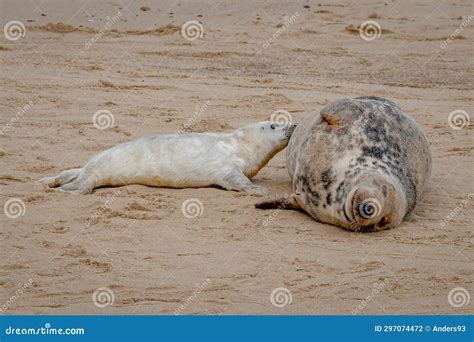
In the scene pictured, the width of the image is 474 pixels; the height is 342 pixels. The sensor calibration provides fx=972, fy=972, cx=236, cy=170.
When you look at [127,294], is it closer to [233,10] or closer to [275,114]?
[275,114]

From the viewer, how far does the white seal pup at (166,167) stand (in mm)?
8180

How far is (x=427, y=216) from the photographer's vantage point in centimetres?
738

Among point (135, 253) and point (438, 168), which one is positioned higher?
point (438, 168)

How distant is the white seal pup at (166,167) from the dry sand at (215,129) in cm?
15

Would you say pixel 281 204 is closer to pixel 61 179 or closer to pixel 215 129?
pixel 61 179

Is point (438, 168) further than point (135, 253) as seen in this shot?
Yes

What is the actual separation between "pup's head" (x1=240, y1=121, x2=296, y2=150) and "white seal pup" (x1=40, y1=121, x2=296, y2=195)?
27 cm

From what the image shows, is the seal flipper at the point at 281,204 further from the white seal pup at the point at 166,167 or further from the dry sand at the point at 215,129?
the white seal pup at the point at 166,167

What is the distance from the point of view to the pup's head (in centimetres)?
873

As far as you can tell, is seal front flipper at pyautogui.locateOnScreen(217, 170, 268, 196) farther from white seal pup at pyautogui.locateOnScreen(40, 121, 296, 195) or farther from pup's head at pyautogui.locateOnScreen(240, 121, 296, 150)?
pup's head at pyautogui.locateOnScreen(240, 121, 296, 150)

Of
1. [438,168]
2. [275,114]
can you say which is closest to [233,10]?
[275,114]

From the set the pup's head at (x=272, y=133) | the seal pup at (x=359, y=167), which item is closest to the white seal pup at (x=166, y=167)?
the pup's head at (x=272, y=133)

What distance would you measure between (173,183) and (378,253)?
2.31 meters

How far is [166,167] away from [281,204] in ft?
4.22
